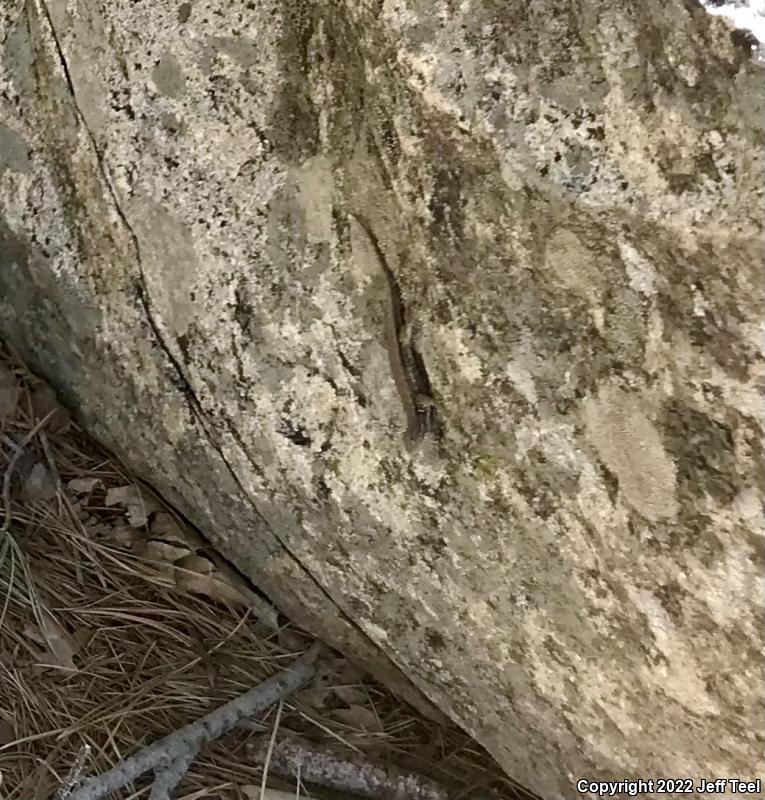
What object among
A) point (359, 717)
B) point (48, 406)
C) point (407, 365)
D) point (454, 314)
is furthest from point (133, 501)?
point (454, 314)

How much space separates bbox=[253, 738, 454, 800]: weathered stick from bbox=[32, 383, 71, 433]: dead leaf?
2.41ft

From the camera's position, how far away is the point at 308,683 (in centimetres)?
172

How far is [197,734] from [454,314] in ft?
2.85

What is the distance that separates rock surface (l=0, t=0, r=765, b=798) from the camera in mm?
985

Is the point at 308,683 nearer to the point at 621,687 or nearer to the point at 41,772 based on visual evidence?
the point at 41,772

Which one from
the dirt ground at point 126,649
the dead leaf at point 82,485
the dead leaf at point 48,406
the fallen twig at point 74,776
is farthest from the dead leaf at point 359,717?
the dead leaf at point 48,406

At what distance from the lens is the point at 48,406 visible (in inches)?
71.9

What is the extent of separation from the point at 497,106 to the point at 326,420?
1.72 ft

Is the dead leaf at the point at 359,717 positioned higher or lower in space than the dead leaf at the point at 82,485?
lower

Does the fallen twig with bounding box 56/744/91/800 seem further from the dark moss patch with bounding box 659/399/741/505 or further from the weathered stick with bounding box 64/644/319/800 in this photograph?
the dark moss patch with bounding box 659/399/741/505

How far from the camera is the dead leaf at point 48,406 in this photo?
182 cm

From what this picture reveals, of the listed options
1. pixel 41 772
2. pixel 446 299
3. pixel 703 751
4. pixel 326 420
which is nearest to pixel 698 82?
pixel 446 299

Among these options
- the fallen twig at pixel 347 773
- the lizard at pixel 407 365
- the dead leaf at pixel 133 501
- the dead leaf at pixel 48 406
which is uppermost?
the lizard at pixel 407 365

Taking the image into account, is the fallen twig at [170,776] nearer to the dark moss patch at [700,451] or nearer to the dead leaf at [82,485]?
the dead leaf at [82,485]
